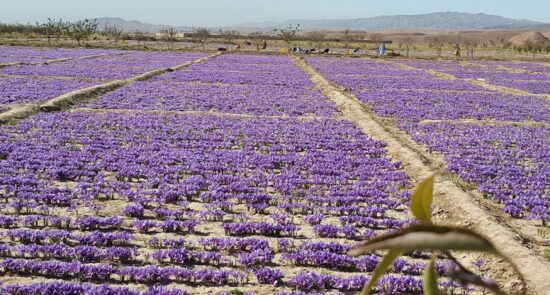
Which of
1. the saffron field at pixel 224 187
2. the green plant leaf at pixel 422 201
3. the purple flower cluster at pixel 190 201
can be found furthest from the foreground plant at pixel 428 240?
the saffron field at pixel 224 187

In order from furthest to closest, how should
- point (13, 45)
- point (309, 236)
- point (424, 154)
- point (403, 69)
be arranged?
1. point (13, 45)
2. point (403, 69)
3. point (424, 154)
4. point (309, 236)

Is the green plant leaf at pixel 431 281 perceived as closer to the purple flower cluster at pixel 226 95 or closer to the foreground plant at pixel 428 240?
the foreground plant at pixel 428 240

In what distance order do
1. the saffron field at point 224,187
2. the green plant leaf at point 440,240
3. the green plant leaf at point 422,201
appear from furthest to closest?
1. the saffron field at point 224,187
2. the green plant leaf at point 422,201
3. the green plant leaf at point 440,240

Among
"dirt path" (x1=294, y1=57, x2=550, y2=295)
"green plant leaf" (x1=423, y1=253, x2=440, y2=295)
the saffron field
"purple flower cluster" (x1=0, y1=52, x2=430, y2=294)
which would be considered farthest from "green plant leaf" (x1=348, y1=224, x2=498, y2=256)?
"dirt path" (x1=294, y1=57, x2=550, y2=295)

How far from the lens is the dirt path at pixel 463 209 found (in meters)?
7.44

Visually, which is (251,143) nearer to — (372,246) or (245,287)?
(245,287)

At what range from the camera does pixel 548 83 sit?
1553 inches

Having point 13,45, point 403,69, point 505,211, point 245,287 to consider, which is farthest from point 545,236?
point 13,45

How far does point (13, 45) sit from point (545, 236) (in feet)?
231

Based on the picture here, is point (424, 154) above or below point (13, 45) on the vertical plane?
below

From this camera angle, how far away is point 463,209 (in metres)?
10.0

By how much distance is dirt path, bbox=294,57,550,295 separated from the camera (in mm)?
7438

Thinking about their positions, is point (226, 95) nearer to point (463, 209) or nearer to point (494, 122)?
point (494, 122)

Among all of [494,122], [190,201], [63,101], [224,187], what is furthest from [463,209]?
[63,101]
